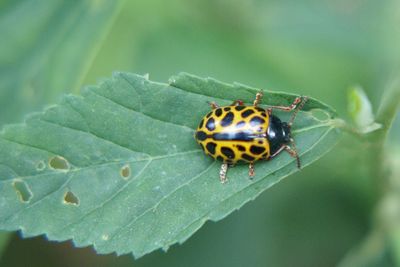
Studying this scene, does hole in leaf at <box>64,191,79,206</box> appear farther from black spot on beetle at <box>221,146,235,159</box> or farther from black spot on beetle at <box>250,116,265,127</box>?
black spot on beetle at <box>250,116,265,127</box>

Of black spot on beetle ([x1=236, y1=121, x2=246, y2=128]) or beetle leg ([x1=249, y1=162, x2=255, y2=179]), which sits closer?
beetle leg ([x1=249, y1=162, x2=255, y2=179])

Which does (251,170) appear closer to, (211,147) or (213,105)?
(211,147)

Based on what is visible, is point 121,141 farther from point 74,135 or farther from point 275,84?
point 275,84

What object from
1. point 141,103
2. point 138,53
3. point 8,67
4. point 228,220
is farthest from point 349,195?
point 8,67

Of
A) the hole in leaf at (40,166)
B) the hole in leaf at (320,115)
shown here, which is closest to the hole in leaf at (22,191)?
the hole in leaf at (40,166)

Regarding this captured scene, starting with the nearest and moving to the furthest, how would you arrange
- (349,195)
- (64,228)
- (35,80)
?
(64,228) < (35,80) < (349,195)

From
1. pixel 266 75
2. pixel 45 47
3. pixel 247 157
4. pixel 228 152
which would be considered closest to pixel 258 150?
pixel 247 157

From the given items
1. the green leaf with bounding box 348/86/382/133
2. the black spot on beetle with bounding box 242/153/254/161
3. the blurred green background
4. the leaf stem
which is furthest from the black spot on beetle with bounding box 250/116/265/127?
the blurred green background
